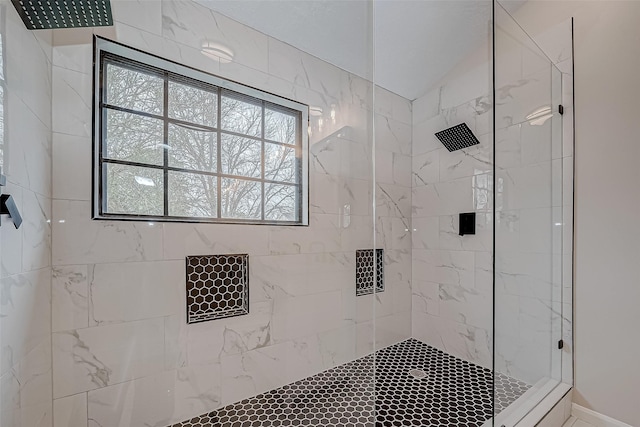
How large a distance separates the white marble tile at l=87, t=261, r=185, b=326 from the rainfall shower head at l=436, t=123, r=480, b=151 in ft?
6.58

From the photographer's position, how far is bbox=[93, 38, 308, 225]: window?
141 centimetres

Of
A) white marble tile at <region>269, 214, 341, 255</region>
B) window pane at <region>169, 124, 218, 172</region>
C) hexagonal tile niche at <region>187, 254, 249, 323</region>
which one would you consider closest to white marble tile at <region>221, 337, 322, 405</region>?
hexagonal tile niche at <region>187, 254, 249, 323</region>

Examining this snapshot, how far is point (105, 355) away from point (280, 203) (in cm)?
115

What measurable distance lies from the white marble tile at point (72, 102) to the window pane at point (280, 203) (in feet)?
3.04

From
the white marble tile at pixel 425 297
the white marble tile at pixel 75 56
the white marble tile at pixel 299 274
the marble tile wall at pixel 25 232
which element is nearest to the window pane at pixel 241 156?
the white marble tile at pixel 299 274

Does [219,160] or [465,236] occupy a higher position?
[219,160]

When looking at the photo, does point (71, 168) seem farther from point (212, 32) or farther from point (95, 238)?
point (212, 32)

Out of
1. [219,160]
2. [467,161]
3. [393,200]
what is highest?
[467,161]

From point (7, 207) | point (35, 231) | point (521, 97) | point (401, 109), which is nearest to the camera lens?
point (7, 207)

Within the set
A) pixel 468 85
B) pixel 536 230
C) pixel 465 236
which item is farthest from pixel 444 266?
pixel 468 85

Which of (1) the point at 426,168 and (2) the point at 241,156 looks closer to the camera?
(2) the point at 241,156

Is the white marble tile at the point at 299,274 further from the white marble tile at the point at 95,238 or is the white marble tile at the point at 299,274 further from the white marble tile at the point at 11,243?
the white marble tile at the point at 11,243

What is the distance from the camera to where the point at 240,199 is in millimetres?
1763

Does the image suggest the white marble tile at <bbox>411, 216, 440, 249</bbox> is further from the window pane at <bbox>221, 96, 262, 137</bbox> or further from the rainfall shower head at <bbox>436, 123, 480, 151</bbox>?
the window pane at <bbox>221, 96, 262, 137</bbox>
